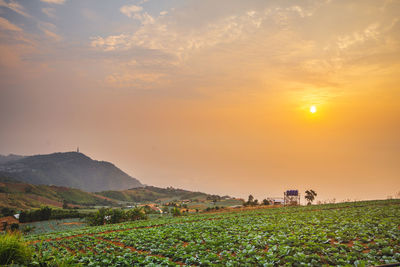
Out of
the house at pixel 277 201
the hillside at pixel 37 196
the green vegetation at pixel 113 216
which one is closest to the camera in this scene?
the green vegetation at pixel 113 216

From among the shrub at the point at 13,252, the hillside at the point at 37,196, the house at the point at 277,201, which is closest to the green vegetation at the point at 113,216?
the house at the point at 277,201

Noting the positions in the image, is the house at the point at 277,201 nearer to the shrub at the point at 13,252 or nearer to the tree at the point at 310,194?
the tree at the point at 310,194

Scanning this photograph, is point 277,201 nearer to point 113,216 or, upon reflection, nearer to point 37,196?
point 113,216

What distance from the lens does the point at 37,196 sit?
146 metres

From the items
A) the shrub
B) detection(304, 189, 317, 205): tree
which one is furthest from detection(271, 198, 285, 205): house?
the shrub

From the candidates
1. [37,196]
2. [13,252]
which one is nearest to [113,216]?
[13,252]

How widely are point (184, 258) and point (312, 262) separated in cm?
641

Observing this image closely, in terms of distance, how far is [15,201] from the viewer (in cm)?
12556

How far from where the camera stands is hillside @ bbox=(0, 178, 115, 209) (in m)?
126

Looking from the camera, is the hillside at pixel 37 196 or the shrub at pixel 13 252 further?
the hillside at pixel 37 196

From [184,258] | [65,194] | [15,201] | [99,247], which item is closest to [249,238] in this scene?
[184,258]

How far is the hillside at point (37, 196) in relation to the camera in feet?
413

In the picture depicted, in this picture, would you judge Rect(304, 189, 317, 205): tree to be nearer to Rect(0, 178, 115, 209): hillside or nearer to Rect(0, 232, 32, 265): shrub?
Rect(0, 232, 32, 265): shrub

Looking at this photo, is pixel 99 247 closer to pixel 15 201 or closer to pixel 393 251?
pixel 393 251
